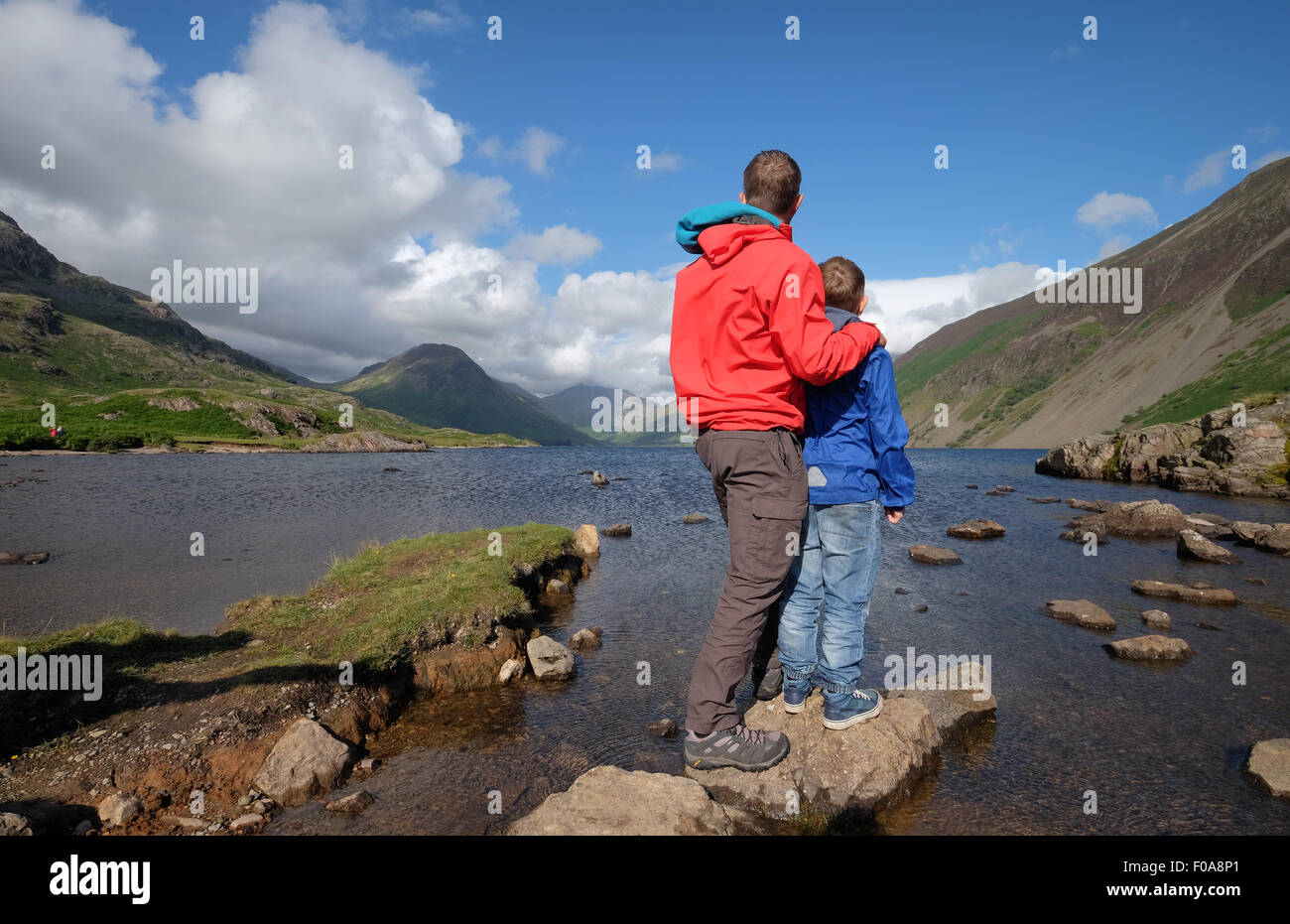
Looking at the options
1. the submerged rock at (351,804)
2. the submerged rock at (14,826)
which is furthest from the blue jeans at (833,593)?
the submerged rock at (14,826)

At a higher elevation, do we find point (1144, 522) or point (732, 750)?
point (1144, 522)

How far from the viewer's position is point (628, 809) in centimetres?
538

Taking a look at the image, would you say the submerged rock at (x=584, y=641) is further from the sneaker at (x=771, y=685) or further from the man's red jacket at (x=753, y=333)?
the man's red jacket at (x=753, y=333)

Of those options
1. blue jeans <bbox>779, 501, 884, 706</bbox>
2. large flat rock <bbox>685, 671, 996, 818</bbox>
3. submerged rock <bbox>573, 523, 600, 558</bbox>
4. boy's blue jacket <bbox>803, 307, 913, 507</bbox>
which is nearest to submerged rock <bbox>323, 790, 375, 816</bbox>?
large flat rock <bbox>685, 671, 996, 818</bbox>

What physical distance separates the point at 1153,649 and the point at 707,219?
12141 millimetres

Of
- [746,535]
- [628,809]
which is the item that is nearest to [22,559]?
[628,809]

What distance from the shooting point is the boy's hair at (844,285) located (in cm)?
645

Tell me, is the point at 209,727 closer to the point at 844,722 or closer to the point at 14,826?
the point at 14,826

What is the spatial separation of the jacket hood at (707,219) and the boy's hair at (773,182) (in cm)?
29

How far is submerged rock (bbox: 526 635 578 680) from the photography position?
34.4 feet

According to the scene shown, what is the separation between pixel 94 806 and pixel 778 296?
29.4ft

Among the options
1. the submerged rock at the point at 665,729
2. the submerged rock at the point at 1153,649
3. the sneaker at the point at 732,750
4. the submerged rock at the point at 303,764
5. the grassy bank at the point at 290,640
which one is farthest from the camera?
the submerged rock at the point at 1153,649
